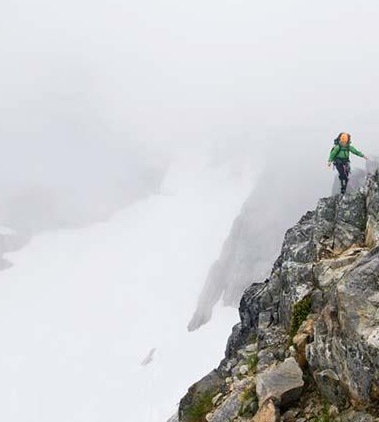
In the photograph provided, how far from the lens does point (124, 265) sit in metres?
188

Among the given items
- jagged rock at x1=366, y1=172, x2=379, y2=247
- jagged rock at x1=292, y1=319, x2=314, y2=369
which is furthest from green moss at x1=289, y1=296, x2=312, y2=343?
jagged rock at x1=366, y1=172, x2=379, y2=247

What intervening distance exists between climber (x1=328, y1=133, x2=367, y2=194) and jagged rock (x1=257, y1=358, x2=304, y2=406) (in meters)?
11.6

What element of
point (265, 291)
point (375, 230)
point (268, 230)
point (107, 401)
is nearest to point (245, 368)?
point (265, 291)

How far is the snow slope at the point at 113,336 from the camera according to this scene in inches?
3273

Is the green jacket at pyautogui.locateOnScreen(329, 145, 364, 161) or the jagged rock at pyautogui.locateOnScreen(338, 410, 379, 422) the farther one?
the green jacket at pyautogui.locateOnScreen(329, 145, 364, 161)

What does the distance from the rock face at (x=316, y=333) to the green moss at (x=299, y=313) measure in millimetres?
29

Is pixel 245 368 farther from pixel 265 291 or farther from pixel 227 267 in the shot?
pixel 227 267

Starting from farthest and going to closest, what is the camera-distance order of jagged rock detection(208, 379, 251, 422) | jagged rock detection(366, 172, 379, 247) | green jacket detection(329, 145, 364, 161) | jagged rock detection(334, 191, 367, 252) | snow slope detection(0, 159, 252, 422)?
snow slope detection(0, 159, 252, 422) < green jacket detection(329, 145, 364, 161) < jagged rock detection(334, 191, 367, 252) < jagged rock detection(366, 172, 379, 247) < jagged rock detection(208, 379, 251, 422)

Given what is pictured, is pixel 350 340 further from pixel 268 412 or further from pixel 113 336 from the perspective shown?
pixel 113 336

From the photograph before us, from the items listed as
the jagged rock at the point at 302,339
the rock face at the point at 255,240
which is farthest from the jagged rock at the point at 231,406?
Result: the rock face at the point at 255,240

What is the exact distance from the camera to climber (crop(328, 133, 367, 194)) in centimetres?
2358

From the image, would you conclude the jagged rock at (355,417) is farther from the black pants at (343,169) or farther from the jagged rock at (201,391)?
the black pants at (343,169)

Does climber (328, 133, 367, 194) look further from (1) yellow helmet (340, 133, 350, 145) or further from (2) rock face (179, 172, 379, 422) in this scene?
(2) rock face (179, 172, 379, 422)

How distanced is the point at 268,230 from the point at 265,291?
109 meters
